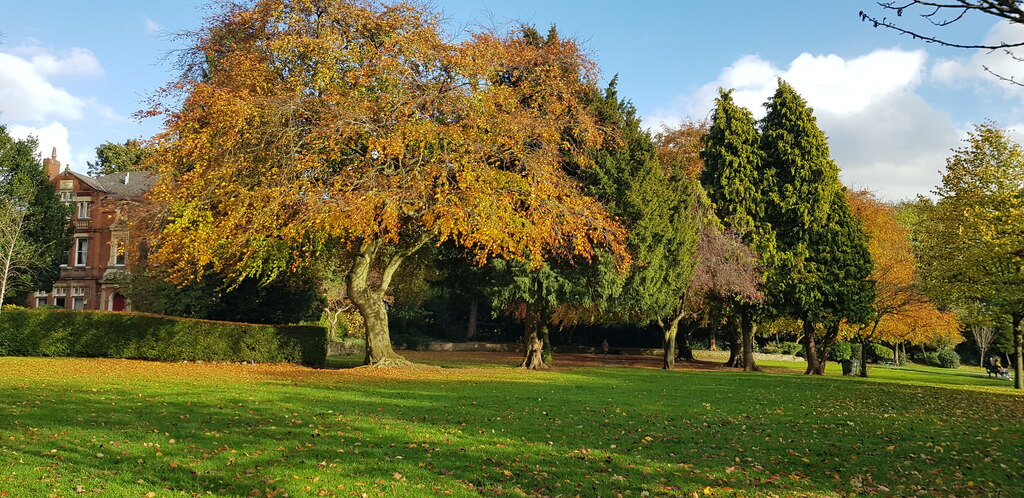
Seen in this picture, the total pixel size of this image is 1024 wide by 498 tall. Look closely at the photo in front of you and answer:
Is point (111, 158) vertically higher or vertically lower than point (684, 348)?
higher

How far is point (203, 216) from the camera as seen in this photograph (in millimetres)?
19547

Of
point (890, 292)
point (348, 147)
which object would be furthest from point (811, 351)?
point (348, 147)

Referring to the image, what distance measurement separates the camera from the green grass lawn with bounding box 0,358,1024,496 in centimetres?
693

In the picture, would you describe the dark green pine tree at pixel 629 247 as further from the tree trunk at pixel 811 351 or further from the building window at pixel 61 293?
the building window at pixel 61 293

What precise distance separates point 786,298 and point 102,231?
48.3 m

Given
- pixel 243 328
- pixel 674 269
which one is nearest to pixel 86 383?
pixel 243 328

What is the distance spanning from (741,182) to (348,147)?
65.5 ft

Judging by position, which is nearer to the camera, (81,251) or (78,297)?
(78,297)

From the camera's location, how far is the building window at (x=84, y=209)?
174 ft

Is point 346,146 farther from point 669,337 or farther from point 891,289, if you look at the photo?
point 891,289

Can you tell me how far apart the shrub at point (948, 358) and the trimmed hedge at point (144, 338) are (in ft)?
168

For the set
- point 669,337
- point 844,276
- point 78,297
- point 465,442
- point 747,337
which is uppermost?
point 844,276

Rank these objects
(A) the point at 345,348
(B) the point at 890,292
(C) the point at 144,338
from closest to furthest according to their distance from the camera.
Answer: (C) the point at 144,338 → (B) the point at 890,292 → (A) the point at 345,348

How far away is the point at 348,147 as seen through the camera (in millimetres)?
20500
